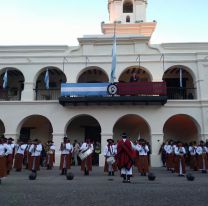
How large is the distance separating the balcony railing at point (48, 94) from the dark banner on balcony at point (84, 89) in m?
3.33

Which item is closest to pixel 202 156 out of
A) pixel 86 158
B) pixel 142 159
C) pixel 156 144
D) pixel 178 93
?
pixel 142 159

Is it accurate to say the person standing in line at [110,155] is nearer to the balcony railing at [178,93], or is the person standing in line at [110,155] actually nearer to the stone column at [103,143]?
the stone column at [103,143]

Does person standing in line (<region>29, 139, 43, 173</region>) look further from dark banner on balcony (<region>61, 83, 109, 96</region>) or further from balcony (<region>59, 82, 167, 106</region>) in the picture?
dark banner on balcony (<region>61, 83, 109, 96</region>)

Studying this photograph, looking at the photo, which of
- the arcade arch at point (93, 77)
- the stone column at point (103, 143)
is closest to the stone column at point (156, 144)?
the stone column at point (103, 143)

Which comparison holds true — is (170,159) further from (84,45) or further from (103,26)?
(103,26)

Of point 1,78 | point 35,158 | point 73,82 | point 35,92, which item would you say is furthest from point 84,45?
point 35,158

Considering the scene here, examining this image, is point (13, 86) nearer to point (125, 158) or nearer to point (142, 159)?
point (142, 159)

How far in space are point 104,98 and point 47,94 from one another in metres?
5.99

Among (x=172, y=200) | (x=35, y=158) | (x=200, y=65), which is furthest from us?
(x=200, y=65)

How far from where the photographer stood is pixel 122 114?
73.8 feet

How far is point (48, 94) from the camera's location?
2528cm

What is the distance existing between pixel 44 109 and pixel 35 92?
6.58 ft

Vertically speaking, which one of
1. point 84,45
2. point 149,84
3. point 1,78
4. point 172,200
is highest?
point 84,45

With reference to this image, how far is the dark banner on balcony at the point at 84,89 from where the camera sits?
72.4ft
